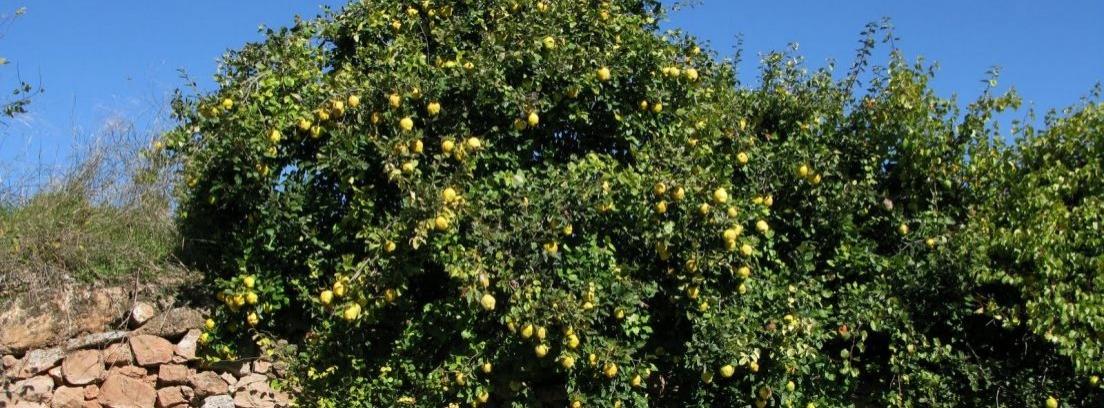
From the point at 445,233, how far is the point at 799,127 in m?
2.04

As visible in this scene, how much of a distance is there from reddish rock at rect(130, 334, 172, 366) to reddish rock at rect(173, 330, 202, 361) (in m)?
0.04

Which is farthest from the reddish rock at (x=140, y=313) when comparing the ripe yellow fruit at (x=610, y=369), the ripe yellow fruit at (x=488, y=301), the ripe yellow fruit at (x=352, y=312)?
the ripe yellow fruit at (x=610, y=369)

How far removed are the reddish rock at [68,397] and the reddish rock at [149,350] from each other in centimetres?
32

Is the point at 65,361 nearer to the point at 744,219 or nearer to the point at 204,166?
the point at 204,166

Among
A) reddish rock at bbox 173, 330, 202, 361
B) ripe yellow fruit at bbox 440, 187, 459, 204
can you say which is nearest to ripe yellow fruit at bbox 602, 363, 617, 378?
ripe yellow fruit at bbox 440, 187, 459, 204

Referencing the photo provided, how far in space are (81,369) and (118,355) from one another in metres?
0.19

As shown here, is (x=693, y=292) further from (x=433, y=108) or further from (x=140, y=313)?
(x=140, y=313)

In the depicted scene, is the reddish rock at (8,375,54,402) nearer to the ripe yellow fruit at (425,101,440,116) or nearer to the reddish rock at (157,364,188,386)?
the reddish rock at (157,364,188,386)

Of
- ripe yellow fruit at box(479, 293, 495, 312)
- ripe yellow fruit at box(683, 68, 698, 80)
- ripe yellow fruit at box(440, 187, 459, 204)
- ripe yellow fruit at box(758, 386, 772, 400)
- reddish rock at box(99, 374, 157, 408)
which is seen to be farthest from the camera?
reddish rock at box(99, 374, 157, 408)

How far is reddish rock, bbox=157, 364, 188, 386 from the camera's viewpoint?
16.1 feet

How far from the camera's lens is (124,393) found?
16.0 ft

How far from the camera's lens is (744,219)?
432 cm

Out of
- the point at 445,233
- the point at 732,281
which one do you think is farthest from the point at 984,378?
the point at 445,233

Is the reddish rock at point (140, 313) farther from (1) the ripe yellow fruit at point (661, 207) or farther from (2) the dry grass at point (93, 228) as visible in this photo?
(1) the ripe yellow fruit at point (661, 207)
